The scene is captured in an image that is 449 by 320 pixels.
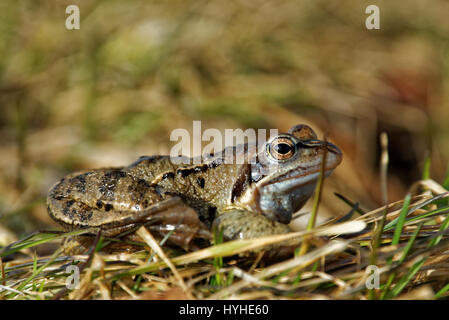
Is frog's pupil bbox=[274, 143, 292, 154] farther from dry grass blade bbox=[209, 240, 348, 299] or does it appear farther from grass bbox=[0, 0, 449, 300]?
grass bbox=[0, 0, 449, 300]

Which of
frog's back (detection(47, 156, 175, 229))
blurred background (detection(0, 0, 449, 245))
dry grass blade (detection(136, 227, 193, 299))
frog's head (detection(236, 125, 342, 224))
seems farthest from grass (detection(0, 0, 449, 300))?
dry grass blade (detection(136, 227, 193, 299))

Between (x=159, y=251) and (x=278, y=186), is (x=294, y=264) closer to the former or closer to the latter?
(x=159, y=251)

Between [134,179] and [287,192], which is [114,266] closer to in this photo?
[134,179]

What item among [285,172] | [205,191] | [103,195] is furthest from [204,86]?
[103,195]

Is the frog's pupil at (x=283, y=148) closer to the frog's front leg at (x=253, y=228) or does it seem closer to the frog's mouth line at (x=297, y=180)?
the frog's mouth line at (x=297, y=180)

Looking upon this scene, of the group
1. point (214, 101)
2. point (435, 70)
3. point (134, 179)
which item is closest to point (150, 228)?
point (134, 179)
